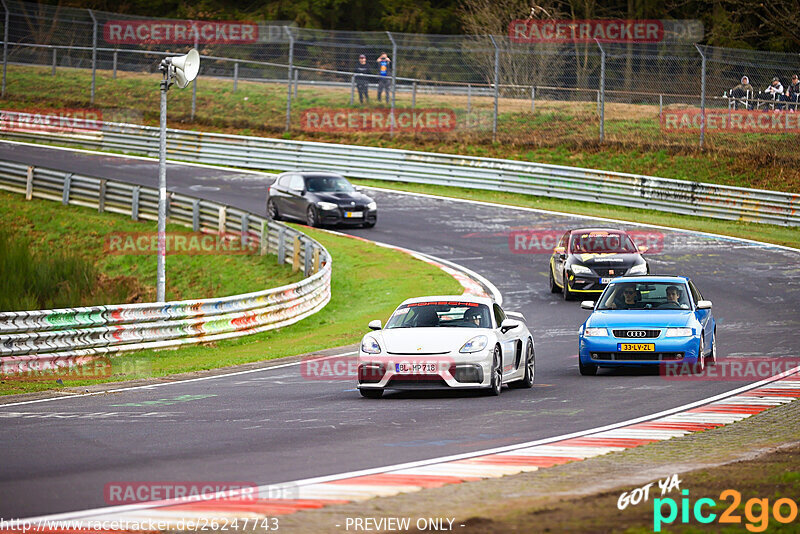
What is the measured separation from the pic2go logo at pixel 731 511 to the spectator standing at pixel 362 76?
37292 millimetres

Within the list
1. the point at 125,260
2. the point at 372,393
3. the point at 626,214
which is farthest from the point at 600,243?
the point at 125,260

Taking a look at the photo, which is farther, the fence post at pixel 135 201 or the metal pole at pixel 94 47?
the metal pole at pixel 94 47

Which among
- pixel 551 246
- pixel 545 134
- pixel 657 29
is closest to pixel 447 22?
pixel 657 29

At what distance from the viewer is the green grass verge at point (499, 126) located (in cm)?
3891

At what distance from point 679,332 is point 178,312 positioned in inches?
350

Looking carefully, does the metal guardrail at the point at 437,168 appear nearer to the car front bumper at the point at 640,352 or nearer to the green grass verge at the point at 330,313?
the green grass verge at the point at 330,313

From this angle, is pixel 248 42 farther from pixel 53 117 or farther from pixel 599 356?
pixel 599 356

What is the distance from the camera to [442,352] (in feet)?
44.9

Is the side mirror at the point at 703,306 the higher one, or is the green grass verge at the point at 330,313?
the side mirror at the point at 703,306

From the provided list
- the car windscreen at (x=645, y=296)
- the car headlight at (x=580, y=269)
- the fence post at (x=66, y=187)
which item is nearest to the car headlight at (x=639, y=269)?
the car headlight at (x=580, y=269)

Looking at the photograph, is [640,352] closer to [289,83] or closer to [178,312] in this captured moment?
[178,312]

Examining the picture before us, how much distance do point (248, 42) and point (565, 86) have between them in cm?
1643

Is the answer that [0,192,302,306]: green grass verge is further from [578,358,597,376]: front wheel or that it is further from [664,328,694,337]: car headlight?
[664,328,694,337]: car headlight

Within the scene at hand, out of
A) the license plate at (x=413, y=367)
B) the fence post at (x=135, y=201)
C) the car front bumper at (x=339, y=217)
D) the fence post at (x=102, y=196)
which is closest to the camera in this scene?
the license plate at (x=413, y=367)
